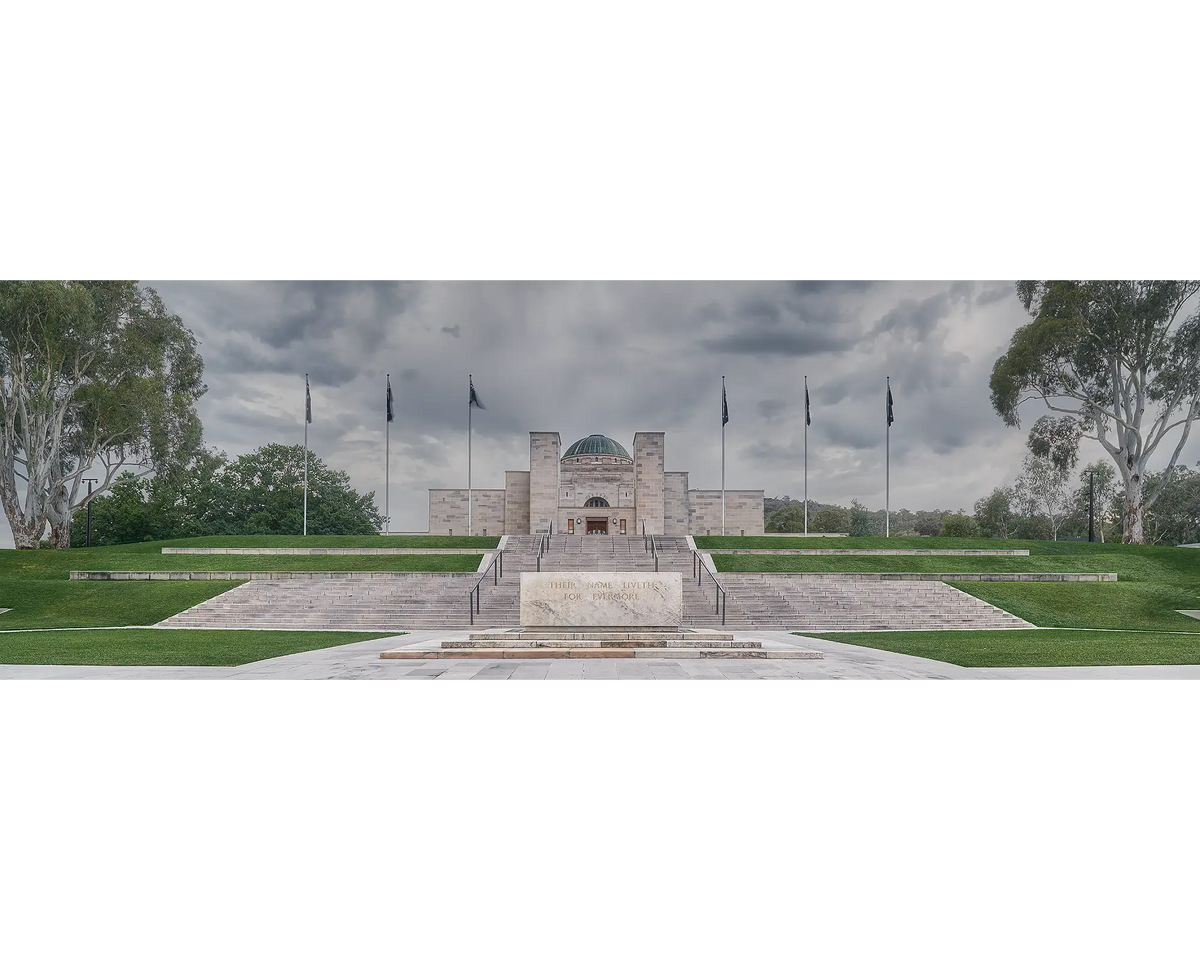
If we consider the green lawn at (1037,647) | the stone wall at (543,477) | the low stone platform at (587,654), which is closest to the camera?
the green lawn at (1037,647)

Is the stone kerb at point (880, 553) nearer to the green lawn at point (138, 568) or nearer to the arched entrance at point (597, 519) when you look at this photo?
the green lawn at point (138, 568)

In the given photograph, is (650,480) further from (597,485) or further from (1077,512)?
(1077,512)

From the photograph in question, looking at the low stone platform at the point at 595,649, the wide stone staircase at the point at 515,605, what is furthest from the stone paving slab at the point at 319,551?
the low stone platform at the point at 595,649

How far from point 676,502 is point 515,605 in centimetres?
2691

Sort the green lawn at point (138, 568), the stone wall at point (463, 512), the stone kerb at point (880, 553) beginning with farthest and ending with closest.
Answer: the stone wall at point (463, 512)
the stone kerb at point (880, 553)
the green lawn at point (138, 568)

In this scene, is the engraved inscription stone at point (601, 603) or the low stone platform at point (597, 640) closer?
the low stone platform at point (597, 640)

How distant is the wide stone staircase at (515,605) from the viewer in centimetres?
1683

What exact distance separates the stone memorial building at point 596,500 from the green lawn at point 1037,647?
86.1 feet
